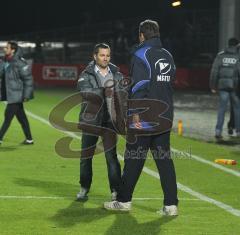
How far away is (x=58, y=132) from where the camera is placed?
611 inches

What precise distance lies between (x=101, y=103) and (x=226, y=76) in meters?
6.90

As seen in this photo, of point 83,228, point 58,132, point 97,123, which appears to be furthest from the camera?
point 58,132

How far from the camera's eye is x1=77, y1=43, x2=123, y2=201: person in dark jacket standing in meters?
8.09

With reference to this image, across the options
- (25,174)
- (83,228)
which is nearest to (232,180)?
(25,174)

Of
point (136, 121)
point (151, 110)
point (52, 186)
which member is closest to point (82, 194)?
point (52, 186)

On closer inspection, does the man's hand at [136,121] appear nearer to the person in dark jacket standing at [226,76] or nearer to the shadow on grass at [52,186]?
the shadow on grass at [52,186]

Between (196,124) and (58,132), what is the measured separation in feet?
13.0

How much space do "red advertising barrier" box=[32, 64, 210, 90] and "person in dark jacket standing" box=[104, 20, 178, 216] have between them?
22801 millimetres

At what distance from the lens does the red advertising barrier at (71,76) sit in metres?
30.4

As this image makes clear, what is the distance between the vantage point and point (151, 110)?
7609mm

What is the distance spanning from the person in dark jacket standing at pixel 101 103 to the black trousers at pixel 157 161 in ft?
1.59

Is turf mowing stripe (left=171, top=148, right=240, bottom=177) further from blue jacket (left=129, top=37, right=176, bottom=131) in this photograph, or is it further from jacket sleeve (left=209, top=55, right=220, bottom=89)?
blue jacket (left=129, top=37, right=176, bottom=131)

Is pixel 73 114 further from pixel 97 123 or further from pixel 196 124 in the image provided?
pixel 97 123

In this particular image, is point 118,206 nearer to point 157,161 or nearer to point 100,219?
point 100,219
